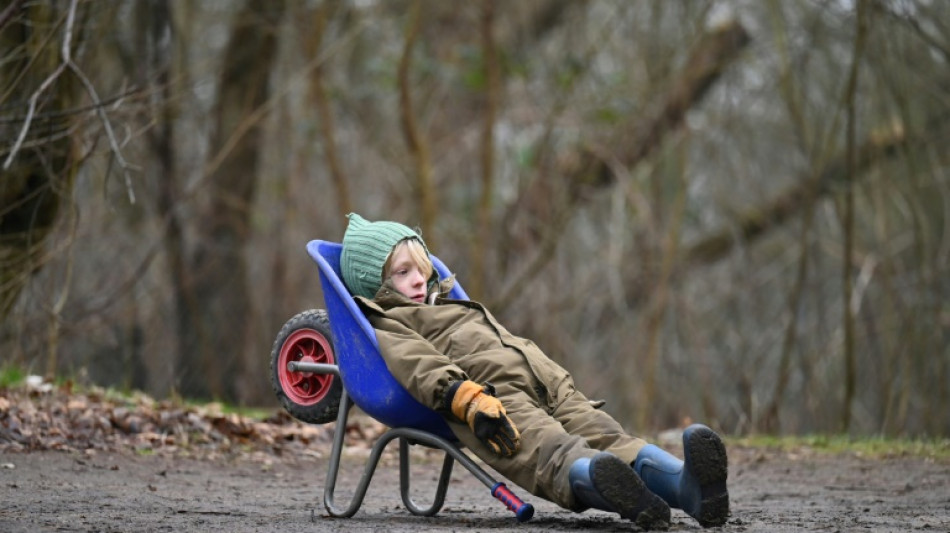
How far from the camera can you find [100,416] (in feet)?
22.2

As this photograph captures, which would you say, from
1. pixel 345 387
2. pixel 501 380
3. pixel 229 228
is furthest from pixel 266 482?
pixel 229 228

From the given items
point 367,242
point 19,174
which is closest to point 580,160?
point 19,174

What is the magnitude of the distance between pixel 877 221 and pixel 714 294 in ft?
9.09

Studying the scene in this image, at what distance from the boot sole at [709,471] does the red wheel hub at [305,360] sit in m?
1.63

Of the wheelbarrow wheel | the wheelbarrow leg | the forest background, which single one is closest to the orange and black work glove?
the wheelbarrow leg

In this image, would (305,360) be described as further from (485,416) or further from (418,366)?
(485,416)

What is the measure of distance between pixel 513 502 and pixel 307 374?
45.4 inches

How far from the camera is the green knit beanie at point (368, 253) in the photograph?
4.62 m

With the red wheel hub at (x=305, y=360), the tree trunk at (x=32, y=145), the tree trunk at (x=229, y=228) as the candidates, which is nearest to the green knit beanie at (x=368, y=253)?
the red wheel hub at (x=305, y=360)

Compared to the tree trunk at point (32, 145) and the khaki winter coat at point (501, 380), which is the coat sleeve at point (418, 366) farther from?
the tree trunk at point (32, 145)

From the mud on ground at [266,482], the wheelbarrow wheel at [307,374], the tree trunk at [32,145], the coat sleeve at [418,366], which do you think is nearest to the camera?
the coat sleeve at [418,366]

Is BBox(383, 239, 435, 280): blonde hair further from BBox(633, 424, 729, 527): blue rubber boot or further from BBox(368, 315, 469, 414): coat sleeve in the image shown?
BBox(633, 424, 729, 527): blue rubber boot

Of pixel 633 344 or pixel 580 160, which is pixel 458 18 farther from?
pixel 633 344

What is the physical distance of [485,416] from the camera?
12.7 feet
